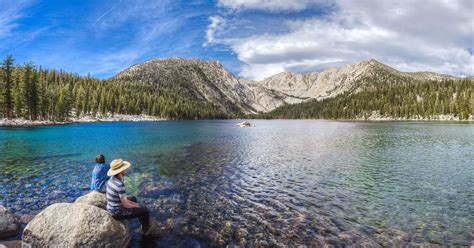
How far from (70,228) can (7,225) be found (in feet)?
19.2

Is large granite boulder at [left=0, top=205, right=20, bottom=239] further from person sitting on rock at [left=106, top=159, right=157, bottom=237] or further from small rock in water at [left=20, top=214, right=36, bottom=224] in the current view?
person sitting on rock at [left=106, top=159, right=157, bottom=237]

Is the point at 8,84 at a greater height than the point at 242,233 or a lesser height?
greater

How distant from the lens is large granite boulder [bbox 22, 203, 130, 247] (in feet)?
35.6

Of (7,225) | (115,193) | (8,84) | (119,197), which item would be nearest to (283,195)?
(119,197)

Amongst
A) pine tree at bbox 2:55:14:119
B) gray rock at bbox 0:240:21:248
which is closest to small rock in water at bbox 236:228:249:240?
gray rock at bbox 0:240:21:248

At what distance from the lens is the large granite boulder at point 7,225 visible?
1389 cm

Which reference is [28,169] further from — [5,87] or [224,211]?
[5,87]

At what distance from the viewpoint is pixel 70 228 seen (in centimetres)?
1099

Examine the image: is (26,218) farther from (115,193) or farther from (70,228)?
(70,228)

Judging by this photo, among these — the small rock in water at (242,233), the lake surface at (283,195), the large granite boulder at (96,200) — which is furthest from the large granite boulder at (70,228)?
the small rock in water at (242,233)

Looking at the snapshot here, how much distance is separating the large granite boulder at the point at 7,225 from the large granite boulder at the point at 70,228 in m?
4.02

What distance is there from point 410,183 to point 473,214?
313 inches

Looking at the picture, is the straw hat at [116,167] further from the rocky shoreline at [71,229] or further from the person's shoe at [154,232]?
the person's shoe at [154,232]

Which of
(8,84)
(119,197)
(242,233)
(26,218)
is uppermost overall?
(8,84)
